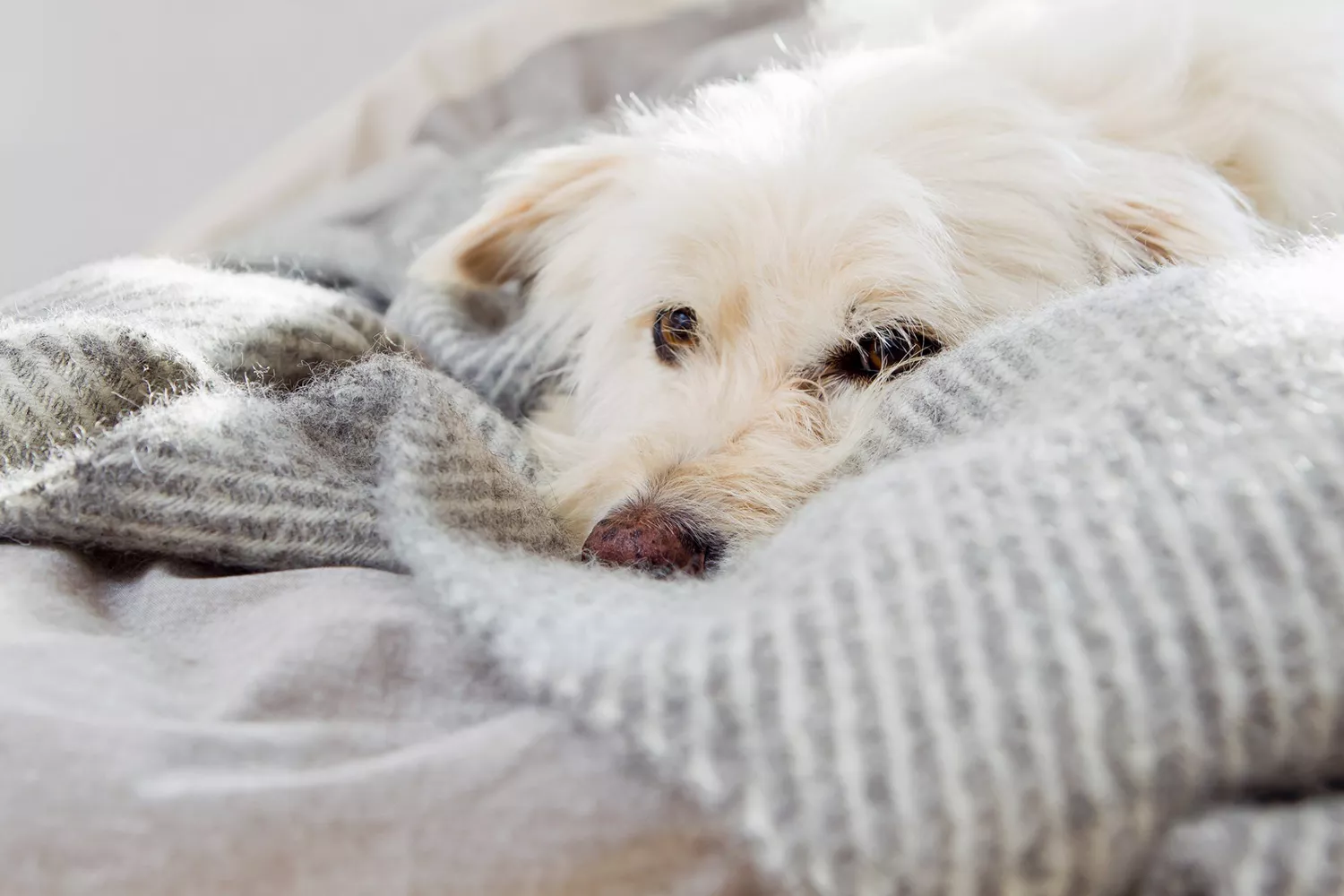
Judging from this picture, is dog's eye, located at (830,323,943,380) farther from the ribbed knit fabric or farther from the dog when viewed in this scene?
the ribbed knit fabric

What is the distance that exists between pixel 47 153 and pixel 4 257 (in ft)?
0.78

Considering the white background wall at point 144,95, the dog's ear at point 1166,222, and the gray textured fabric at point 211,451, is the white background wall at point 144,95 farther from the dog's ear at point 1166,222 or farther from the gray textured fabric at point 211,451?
the dog's ear at point 1166,222

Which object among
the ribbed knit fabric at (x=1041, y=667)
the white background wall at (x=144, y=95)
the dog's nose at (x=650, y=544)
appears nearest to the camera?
the ribbed knit fabric at (x=1041, y=667)

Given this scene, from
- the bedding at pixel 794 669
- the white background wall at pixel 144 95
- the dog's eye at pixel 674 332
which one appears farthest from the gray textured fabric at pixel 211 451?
the white background wall at pixel 144 95

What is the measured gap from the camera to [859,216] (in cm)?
94

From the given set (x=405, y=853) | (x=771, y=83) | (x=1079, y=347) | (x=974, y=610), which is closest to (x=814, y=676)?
(x=974, y=610)

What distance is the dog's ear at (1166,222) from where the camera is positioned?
91 centimetres

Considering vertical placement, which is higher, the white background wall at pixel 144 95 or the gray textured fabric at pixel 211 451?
the white background wall at pixel 144 95

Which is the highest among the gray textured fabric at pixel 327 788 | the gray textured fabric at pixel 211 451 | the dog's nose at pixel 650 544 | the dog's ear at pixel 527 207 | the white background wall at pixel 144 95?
the white background wall at pixel 144 95

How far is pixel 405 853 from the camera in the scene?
43 cm

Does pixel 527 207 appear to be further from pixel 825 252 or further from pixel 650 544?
pixel 650 544

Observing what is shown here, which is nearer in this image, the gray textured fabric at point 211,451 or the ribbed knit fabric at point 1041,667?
the ribbed knit fabric at point 1041,667

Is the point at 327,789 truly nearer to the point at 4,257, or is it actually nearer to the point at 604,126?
the point at 604,126

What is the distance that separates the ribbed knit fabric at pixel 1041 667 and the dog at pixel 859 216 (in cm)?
29
